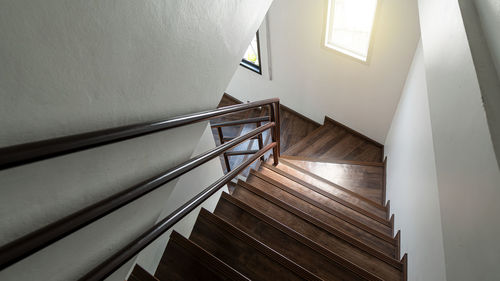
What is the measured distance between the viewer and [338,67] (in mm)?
4098

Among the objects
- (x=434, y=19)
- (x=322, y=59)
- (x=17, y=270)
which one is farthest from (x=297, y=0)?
(x=17, y=270)

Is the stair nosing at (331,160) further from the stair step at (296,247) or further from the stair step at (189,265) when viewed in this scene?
the stair step at (189,265)

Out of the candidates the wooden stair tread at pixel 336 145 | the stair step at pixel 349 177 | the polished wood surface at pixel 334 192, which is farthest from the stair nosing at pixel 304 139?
the polished wood surface at pixel 334 192

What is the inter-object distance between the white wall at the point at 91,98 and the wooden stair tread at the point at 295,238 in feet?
2.61

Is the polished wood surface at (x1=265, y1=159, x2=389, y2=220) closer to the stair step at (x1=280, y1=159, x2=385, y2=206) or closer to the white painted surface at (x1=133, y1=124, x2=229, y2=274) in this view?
the stair step at (x1=280, y1=159, x2=385, y2=206)

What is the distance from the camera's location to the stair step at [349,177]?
141 inches

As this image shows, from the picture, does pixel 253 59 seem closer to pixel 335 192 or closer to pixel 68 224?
pixel 335 192

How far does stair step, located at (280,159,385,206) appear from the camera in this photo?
3.58m

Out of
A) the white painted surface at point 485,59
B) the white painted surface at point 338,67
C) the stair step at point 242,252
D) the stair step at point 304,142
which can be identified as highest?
the white painted surface at point 338,67

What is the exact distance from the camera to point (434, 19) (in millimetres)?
1704

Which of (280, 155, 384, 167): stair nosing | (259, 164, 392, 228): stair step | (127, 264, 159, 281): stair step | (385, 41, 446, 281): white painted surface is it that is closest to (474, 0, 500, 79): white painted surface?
(385, 41, 446, 281): white painted surface

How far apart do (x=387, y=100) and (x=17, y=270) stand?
3771 millimetres

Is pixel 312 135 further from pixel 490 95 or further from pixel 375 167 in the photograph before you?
pixel 490 95

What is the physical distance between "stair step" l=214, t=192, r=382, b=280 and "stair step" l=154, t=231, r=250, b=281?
1.52ft
